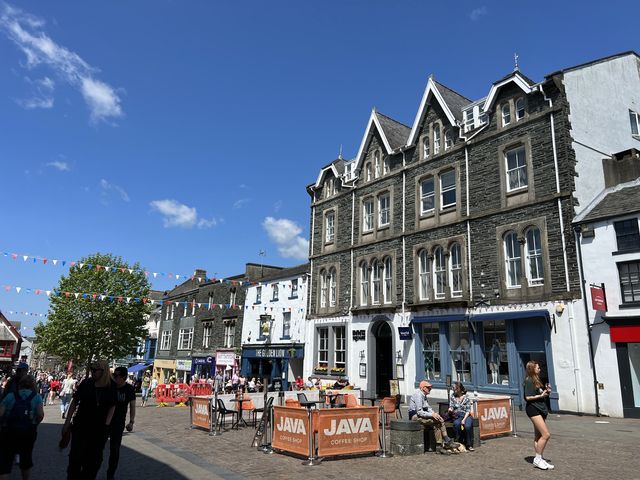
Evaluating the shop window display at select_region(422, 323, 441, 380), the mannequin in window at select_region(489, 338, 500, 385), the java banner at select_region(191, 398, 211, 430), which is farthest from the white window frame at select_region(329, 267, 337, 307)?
the java banner at select_region(191, 398, 211, 430)

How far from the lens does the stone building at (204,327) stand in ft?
128

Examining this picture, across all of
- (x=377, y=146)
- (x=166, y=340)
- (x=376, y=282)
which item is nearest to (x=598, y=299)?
(x=376, y=282)

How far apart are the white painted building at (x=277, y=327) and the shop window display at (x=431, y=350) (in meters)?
9.81

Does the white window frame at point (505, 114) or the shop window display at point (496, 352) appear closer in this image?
the shop window display at point (496, 352)

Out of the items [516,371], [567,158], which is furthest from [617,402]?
[567,158]

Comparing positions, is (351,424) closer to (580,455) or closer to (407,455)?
(407,455)

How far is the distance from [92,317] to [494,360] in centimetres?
3299

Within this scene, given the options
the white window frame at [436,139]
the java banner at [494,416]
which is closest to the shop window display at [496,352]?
the java banner at [494,416]

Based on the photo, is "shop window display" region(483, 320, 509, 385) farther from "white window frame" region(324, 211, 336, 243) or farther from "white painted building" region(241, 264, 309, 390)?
"white painted building" region(241, 264, 309, 390)

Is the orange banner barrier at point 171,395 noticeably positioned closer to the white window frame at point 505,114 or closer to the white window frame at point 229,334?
the white window frame at point 229,334

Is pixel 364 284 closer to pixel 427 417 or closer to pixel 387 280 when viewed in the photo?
pixel 387 280

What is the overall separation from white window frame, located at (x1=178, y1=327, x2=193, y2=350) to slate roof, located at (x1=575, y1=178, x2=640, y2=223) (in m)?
36.4

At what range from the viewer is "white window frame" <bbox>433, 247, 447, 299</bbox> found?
2259 centimetres

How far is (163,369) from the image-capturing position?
49.7 m
